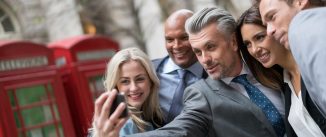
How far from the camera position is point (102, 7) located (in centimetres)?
1319

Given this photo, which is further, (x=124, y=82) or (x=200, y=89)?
(x=124, y=82)

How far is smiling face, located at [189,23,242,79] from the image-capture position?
2182 mm

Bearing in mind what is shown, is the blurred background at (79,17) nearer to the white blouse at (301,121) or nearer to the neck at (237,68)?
the neck at (237,68)

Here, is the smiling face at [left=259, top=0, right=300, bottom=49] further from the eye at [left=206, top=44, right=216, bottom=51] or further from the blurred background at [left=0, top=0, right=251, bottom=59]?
the blurred background at [left=0, top=0, right=251, bottom=59]

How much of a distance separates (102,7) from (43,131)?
8.21 metres

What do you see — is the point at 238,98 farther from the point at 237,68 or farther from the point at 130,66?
the point at 130,66

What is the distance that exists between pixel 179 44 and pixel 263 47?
1099mm

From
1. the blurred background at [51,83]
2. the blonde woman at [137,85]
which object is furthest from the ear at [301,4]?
the blurred background at [51,83]

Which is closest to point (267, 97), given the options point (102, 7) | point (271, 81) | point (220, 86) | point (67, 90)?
point (271, 81)

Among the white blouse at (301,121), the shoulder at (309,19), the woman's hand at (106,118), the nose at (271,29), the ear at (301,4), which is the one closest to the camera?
the shoulder at (309,19)

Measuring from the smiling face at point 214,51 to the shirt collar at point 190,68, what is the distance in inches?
28.9

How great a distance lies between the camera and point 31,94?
521 centimetres

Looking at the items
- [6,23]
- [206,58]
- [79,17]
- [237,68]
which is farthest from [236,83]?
[79,17]

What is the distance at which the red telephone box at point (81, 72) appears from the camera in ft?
18.9
